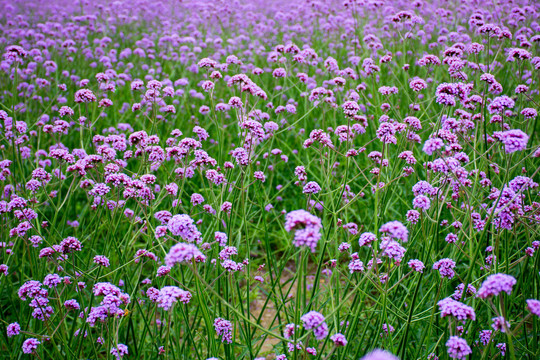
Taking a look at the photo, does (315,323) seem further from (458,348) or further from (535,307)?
(535,307)

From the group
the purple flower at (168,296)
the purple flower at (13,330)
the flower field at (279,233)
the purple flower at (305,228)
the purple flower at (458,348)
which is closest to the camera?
the purple flower at (305,228)

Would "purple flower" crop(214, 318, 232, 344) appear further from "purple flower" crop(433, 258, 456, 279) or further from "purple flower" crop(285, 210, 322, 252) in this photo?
"purple flower" crop(433, 258, 456, 279)

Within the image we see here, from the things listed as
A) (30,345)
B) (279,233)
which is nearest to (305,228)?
A: (30,345)

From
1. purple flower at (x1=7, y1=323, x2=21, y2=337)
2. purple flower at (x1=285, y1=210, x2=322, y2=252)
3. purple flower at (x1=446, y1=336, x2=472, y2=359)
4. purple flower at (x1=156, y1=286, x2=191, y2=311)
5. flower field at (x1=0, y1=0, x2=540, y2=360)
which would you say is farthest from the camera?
purple flower at (x1=7, y1=323, x2=21, y2=337)

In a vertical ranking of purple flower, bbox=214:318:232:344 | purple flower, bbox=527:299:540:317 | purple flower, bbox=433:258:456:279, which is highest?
purple flower, bbox=527:299:540:317

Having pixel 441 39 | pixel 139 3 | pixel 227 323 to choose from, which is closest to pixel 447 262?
pixel 227 323

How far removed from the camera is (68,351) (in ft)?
6.11

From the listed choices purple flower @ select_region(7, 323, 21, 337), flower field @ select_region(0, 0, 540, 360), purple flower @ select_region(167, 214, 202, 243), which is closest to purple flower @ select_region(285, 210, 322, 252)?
flower field @ select_region(0, 0, 540, 360)

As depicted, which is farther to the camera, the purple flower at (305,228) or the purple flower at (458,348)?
the purple flower at (458,348)

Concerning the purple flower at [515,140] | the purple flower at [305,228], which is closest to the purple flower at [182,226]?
the purple flower at [305,228]

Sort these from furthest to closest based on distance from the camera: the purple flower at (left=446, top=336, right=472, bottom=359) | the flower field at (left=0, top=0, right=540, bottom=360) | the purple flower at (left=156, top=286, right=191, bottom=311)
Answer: the flower field at (left=0, top=0, right=540, bottom=360), the purple flower at (left=156, top=286, right=191, bottom=311), the purple flower at (left=446, top=336, right=472, bottom=359)

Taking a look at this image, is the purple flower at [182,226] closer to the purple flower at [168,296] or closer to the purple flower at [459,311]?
the purple flower at [168,296]

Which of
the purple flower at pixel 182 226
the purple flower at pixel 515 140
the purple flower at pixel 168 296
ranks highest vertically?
the purple flower at pixel 515 140

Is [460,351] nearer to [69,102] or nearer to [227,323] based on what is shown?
[227,323]
